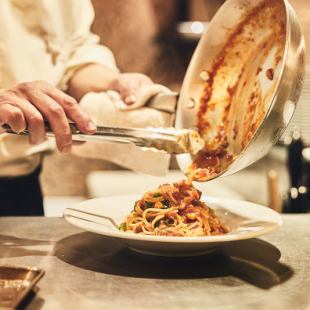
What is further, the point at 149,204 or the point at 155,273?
the point at 149,204

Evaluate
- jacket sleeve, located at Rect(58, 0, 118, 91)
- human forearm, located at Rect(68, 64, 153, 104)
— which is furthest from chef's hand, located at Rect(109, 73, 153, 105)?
jacket sleeve, located at Rect(58, 0, 118, 91)

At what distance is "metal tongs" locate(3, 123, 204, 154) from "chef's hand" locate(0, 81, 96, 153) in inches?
0.9

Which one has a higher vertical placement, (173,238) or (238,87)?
(238,87)

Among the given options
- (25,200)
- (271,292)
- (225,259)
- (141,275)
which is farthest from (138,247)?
(25,200)

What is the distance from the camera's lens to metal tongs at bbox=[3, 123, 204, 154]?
1258 millimetres

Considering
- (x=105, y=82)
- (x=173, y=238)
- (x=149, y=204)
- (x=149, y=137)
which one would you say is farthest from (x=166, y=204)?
(x=105, y=82)

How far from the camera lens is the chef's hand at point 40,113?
3.96 ft

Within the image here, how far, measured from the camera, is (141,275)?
1137mm

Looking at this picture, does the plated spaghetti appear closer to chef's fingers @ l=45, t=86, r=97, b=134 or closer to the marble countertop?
the marble countertop

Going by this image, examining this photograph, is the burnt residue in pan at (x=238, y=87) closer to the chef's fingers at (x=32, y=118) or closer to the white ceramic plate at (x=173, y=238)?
the white ceramic plate at (x=173, y=238)

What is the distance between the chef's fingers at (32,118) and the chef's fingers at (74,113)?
0.20ft

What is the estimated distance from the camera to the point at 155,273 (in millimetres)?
1152

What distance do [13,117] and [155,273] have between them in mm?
452

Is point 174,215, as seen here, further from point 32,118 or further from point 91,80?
point 91,80
